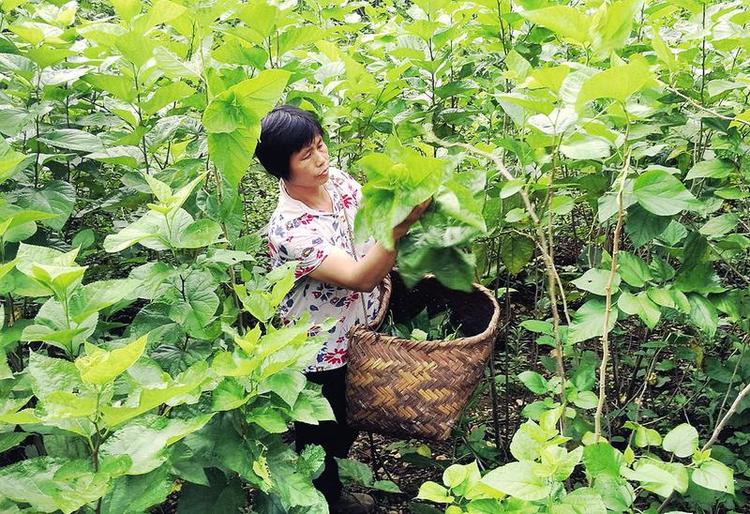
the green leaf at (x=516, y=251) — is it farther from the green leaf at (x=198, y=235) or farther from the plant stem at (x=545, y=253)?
the green leaf at (x=198, y=235)

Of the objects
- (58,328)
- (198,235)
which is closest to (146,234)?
(198,235)

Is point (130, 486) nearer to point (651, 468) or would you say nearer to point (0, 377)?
point (0, 377)

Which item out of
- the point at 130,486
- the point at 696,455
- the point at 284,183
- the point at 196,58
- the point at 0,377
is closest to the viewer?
the point at 130,486

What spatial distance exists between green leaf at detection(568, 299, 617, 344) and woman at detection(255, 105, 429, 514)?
0.53 metres

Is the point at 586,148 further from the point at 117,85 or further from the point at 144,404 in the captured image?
the point at 117,85

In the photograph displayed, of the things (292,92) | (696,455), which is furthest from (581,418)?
(292,92)

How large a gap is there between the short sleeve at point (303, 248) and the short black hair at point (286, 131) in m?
0.24

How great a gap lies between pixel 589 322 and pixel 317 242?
83 cm

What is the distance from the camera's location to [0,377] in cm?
125

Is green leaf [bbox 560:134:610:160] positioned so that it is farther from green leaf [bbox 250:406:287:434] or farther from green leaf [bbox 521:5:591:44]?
green leaf [bbox 250:406:287:434]

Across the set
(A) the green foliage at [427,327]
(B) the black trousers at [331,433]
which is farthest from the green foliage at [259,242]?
(A) the green foliage at [427,327]

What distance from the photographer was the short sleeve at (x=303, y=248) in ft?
6.86

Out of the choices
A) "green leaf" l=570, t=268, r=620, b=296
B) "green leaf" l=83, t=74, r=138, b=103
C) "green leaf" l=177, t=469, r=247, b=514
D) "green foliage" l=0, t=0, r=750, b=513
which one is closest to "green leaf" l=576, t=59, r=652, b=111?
"green foliage" l=0, t=0, r=750, b=513

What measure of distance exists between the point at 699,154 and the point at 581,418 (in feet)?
3.07
